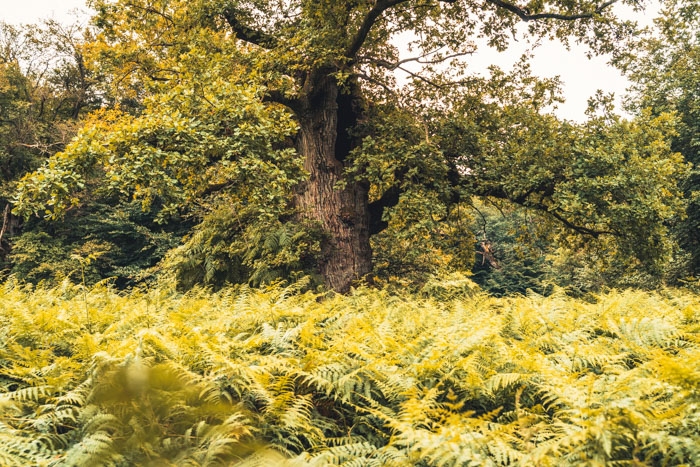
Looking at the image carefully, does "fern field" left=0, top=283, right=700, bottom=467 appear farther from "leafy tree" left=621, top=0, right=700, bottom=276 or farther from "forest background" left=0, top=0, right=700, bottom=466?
"leafy tree" left=621, top=0, right=700, bottom=276

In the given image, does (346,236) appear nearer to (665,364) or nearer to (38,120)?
(665,364)

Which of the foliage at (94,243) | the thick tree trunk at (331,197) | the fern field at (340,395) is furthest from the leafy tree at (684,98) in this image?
the foliage at (94,243)

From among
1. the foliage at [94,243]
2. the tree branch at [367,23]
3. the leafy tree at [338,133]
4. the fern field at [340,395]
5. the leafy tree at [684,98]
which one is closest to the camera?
the fern field at [340,395]

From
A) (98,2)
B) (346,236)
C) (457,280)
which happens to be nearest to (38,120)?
(98,2)

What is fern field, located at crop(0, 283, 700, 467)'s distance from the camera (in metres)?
2.31

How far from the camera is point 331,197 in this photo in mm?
11664

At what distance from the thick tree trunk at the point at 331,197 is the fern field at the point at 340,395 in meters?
6.55

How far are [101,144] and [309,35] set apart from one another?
497 cm

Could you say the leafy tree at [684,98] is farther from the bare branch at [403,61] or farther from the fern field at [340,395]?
the fern field at [340,395]

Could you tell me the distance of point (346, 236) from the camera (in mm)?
11461

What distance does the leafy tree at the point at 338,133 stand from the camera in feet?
29.2

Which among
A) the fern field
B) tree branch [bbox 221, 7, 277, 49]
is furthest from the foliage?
the fern field

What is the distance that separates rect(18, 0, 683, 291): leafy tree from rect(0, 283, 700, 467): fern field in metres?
4.96

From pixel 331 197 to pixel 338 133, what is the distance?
2.32m
